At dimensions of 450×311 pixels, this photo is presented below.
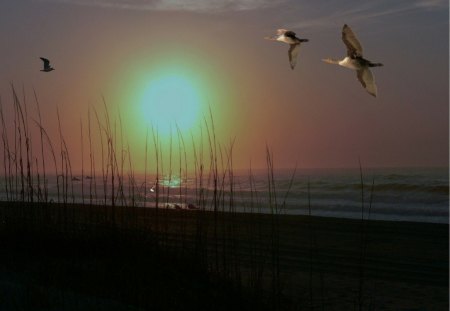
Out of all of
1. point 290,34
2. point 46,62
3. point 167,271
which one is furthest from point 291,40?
point 46,62

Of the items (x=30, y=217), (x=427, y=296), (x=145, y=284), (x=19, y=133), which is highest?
(x=19, y=133)

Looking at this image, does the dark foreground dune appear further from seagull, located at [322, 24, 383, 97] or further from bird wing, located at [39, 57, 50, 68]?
bird wing, located at [39, 57, 50, 68]

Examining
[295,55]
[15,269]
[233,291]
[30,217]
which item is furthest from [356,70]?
[30,217]

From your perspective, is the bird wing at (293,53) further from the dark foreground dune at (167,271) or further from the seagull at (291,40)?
the dark foreground dune at (167,271)

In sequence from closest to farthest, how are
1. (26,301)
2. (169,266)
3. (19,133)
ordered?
(26,301) → (169,266) → (19,133)

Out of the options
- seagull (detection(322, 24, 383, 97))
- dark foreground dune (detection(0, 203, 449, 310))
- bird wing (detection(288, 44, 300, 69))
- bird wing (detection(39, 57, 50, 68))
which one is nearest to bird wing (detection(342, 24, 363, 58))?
seagull (detection(322, 24, 383, 97))

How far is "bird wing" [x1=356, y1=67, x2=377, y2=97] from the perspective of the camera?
390cm

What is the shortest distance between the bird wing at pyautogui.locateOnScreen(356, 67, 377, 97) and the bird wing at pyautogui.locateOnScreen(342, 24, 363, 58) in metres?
0.11

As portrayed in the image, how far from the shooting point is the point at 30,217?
6.00 m

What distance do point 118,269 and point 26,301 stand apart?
1.29m

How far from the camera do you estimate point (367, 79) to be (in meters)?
4.03

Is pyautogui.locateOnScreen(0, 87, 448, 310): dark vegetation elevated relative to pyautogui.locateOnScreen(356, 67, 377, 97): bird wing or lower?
lower

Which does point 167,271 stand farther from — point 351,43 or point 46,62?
point 46,62

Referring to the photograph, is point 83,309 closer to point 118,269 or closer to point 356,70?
point 118,269
